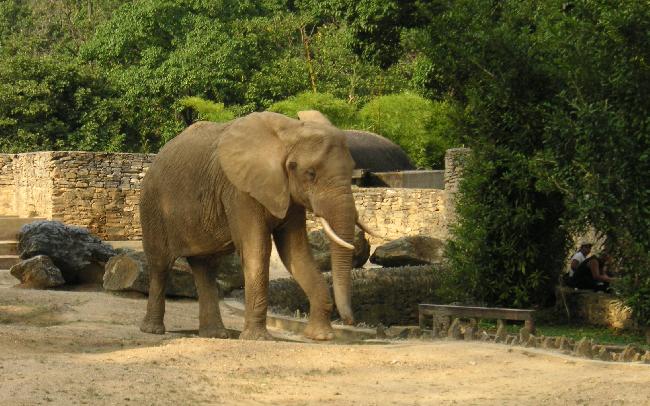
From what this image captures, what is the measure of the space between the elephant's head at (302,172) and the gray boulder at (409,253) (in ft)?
29.7

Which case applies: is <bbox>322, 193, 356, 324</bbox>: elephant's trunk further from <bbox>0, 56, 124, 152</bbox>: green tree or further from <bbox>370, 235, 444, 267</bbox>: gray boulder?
<bbox>0, 56, 124, 152</bbox>: green tree

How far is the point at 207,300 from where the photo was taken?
1420 cm

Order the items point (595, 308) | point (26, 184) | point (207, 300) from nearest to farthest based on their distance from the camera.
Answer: point (207, 300) → point (595, 308) → point (26, 184)

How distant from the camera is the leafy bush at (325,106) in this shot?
126ft

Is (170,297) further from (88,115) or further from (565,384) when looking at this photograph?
(88,115)

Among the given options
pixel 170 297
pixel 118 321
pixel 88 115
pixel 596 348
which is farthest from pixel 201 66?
pixel 596 348

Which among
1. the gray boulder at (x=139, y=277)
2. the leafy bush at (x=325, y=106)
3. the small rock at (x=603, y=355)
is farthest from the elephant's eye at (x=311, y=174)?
the leafy bush at (x=325, y=106)

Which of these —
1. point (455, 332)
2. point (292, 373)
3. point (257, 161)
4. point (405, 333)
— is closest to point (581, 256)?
point (405, 333)

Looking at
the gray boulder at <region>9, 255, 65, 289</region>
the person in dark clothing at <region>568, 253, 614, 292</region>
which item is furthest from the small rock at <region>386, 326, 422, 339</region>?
the gray boulder at <region>9, 255, 65, 289</region>

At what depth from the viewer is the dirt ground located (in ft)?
31.6

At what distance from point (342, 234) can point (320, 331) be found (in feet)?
3.70

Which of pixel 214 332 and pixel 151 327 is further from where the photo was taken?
pixel 151 327

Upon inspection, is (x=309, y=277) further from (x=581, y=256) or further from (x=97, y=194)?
(x=97, y=194)

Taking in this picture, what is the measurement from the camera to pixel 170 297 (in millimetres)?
18391
